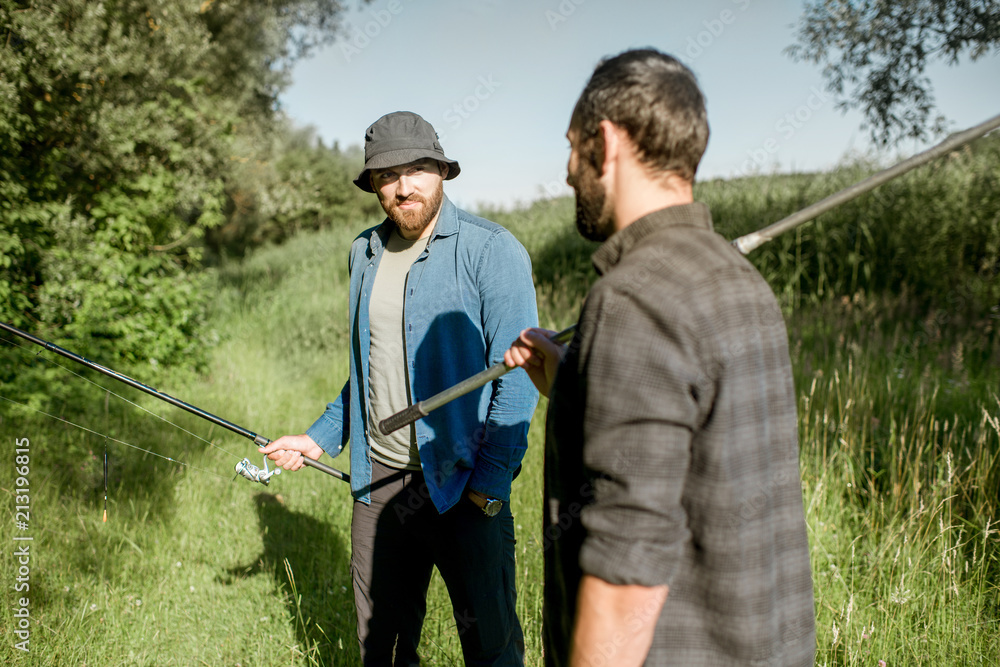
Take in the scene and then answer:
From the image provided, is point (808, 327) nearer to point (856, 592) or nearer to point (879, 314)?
point (879, 314)

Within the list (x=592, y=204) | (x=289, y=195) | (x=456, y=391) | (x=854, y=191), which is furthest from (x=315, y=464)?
(x=289, y=195)

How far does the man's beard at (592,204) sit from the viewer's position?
1228 mm

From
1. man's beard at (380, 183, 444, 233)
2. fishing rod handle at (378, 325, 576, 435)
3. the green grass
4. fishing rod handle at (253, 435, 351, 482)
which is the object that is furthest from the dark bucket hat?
the green grass

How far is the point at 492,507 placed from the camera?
222 centimetres

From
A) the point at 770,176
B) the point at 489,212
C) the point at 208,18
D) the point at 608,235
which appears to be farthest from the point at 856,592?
the point at 489,212

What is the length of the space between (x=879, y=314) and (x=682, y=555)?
22.4ft

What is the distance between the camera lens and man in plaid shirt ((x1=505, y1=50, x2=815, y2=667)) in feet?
3.41

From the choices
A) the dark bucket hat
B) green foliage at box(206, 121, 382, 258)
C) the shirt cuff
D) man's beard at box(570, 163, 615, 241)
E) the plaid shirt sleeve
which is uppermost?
green foliage at box(206, 121, 382, 258)

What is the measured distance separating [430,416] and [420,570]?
64 centimetres

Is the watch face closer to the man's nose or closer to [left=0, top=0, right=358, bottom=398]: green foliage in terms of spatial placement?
the man's nose

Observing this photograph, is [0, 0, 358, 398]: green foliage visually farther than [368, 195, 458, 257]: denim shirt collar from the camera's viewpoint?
Yes

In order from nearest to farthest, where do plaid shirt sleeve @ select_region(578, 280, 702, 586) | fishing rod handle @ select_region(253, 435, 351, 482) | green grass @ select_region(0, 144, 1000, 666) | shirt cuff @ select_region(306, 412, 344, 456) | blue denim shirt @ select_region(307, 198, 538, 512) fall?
plaid shirt sleeve @ select_region(578, 280, 702, 586) → blue denim shirt @ select_region(307, 198, 538, 512) → fishing rod handle @ select_region(253, 435, 351, 482) → shirt cuff @ select_region(306, 412, 344, 456) → green grass @ select_region(0, 144, 1000, 666)

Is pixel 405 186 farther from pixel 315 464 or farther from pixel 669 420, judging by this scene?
pixel 669 420

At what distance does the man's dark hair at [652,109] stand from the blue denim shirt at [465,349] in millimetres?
1081
